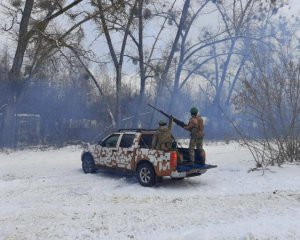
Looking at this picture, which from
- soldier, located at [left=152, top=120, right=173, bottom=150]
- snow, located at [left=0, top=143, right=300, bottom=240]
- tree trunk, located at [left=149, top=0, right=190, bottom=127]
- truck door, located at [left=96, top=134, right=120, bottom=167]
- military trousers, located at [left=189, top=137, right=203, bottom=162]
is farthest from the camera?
tree trunk, located at [left=149, top=0, right=190, bottom=127]

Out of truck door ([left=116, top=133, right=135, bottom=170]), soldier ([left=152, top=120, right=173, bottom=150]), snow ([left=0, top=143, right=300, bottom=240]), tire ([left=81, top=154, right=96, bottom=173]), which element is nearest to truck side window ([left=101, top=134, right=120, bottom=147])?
truck door ([left=116, top=133, right=135, bottom=170])

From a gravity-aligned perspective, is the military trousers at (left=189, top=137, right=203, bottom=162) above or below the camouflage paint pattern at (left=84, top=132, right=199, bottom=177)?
above

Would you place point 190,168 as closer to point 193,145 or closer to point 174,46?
point 193,145

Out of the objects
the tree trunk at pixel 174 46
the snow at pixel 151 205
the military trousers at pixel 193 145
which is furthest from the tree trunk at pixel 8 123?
the military trousers at pixel 193 145

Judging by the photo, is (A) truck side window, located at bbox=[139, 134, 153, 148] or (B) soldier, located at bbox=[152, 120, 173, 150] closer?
(B) soldier, located at bbox=[152, 120, 173, 150]

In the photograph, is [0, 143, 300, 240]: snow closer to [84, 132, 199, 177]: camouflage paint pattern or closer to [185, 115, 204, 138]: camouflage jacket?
[84, 132, 199, 177]: camouflage paint pattern

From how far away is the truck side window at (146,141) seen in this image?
1184 cm

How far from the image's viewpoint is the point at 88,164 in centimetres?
1345

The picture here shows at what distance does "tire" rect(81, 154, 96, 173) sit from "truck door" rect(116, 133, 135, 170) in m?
1.33

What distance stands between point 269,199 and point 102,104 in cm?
2217

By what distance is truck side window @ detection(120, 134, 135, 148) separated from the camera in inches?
477

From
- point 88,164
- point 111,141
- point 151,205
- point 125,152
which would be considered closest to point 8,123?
point 88,164

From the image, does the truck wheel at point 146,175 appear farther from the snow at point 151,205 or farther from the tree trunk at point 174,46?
the tree trunk at point 174,46

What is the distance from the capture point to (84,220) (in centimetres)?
774
